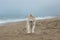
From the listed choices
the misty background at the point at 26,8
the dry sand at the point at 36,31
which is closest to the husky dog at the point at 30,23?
the dry sand at the point at 36,31

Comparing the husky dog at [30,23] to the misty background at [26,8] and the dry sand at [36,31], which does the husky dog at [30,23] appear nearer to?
the dry sand at [36,31]

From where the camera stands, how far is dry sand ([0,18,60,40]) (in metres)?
1.47

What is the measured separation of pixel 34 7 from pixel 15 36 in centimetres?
71

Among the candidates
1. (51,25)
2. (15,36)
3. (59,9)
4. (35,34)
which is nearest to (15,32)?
(15,36)

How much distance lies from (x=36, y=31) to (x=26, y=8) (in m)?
0.57

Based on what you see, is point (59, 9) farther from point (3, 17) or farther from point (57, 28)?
point (3, 17)

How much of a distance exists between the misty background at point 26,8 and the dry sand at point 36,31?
0.30 meters

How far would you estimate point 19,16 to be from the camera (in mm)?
2117

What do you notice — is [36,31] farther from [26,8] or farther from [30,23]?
[26,8]

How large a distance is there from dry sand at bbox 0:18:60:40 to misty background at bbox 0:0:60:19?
1.00 ft

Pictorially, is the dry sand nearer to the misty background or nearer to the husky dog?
the husky dog

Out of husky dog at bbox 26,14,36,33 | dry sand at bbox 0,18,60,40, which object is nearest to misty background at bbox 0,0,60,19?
dry sand at bbox 0,18,60,40

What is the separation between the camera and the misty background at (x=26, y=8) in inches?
80.4

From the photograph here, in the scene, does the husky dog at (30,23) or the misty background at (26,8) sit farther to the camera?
the misty background at (26,8)
